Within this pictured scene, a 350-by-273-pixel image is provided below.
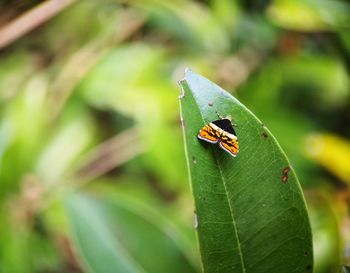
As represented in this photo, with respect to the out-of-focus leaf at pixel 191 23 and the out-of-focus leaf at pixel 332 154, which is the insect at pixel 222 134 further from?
the out-of-focus leaf at pixel 191 23

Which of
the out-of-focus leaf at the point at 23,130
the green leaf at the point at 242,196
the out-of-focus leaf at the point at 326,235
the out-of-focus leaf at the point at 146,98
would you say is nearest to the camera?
the green leaf at the point at 242,196

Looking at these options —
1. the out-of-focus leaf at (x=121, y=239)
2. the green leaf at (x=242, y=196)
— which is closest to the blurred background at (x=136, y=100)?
the out-of-focus leaf at (x=121, y=239)

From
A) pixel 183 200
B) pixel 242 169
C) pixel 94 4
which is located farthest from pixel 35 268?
pixel 94 4

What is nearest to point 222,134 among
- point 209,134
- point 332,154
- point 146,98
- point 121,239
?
point 209,134

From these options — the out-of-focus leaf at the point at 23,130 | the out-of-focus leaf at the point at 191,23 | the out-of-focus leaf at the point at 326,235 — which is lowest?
the out-of-focus leaf at the point at 326,235

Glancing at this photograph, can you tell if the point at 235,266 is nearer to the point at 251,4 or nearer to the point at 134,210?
the point at 134,210

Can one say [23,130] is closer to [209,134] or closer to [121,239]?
[121,239]
